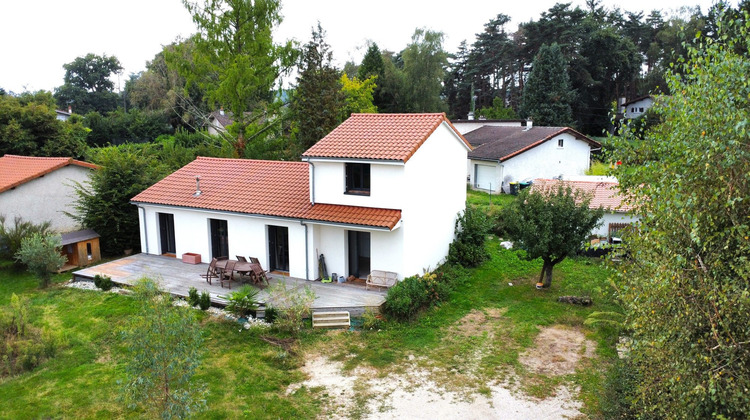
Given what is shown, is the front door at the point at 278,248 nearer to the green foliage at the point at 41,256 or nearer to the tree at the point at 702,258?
the green foliage at the point at 41,256

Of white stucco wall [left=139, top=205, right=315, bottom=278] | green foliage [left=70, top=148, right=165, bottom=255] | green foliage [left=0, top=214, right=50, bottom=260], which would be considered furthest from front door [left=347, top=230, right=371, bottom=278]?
green foliage [left=0, top=214, right=50, bottom=260]

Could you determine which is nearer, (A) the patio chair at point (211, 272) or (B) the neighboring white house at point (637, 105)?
(A) the patio chair at point (211, 272)

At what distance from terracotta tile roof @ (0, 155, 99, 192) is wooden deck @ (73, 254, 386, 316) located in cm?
535

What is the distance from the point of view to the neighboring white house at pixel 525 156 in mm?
35094

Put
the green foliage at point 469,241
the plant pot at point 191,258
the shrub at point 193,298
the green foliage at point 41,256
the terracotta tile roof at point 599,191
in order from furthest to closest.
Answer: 1. the terracotta tile roof at point 599,191
2. the green foliage at point 469,241
3. the plant pot at point 191,258
4. the green foliage at point 41,256
5. the shrub at point 193,298

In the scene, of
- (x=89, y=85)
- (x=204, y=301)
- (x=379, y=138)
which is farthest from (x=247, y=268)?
(x=89, y=85)

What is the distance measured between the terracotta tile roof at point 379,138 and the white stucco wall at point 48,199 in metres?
12.2

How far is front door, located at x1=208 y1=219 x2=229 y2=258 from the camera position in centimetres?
2024

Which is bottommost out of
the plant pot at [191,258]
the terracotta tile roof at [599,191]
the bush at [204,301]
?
the bush at [204,301]

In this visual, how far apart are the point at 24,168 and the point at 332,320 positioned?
17.5 metres

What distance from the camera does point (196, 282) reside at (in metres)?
18.5

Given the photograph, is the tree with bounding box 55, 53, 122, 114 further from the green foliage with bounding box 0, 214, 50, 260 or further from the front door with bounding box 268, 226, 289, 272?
the front door with bounding box 268, 226, 289, 272

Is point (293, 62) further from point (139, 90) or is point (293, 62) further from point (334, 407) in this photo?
point (139, 90)

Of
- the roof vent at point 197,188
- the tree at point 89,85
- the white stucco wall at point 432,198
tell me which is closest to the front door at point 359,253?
the white stucco wall at point 432,198
